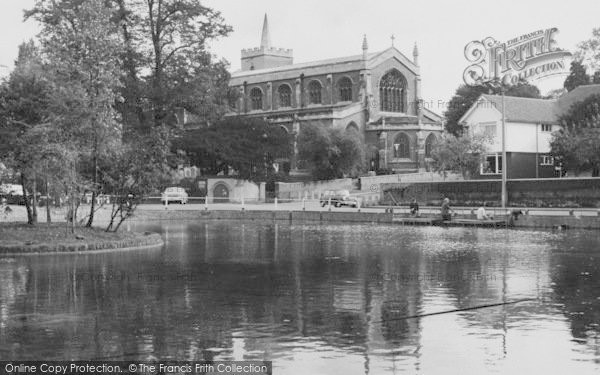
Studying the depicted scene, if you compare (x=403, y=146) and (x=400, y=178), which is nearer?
(x=400, y=178)

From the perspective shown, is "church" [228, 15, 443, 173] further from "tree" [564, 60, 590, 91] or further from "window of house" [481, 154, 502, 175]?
"window of house" [481, 154, 502, 175]

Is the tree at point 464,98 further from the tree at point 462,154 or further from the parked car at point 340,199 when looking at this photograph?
the parked car at point 340,199

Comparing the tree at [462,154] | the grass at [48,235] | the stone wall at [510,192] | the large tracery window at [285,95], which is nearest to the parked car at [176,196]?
the stone wall at [510,192]

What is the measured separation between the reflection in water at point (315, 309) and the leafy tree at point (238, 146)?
1607 inches

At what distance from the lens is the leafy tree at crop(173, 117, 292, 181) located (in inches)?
2657

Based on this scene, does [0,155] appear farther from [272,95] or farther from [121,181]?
[272,95]

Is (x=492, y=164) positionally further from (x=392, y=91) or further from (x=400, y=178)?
(x=392, y=91)

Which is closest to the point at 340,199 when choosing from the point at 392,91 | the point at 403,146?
the point at 403,146

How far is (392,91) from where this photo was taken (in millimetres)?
93562

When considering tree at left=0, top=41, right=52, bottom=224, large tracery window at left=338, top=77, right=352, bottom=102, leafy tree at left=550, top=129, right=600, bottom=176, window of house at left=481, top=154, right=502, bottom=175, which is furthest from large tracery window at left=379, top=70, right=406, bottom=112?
tree at left=0, top=41, right=52, bottom=224

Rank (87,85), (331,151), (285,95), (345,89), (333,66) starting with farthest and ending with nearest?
(285,95)
(333,66)
(345,89)
(331,151)
(87,85)

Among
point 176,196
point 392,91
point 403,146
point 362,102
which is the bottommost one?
point 176,196

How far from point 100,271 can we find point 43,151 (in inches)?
282

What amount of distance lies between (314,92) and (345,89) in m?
4.68
